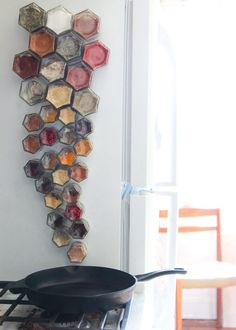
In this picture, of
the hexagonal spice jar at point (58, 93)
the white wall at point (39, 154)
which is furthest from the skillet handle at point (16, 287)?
the hexagonal spice jar at point (58, 93)

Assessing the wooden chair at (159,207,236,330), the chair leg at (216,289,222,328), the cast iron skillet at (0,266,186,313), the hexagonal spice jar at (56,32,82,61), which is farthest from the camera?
the chair leg at (216,289,222,328)

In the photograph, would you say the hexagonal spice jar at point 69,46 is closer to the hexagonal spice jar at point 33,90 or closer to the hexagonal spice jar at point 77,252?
the hexagonal spice jar at point 33,90

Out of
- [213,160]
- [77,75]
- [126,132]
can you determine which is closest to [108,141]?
[126,132]

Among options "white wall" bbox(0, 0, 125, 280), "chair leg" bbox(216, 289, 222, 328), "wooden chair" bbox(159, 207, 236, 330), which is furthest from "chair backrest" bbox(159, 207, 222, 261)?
"white wall" bbox(0, 0, 125, 280)

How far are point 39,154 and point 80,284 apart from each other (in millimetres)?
366

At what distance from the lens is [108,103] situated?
1229 mm

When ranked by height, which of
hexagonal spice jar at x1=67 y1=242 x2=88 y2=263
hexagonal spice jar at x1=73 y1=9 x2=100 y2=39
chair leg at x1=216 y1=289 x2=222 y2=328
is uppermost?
hexagonal spice jar at x1=73 y1=9 x2=100 y2=39

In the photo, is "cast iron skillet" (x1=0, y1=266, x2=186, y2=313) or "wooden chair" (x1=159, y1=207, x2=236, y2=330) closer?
"cast iron skillet" (x1=0, y1=266, x2=186, y2=313)

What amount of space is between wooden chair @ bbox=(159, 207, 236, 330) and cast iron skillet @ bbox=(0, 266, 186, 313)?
133cm

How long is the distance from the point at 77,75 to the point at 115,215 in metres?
0.39

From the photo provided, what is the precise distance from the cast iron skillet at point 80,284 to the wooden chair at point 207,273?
1.33 meters

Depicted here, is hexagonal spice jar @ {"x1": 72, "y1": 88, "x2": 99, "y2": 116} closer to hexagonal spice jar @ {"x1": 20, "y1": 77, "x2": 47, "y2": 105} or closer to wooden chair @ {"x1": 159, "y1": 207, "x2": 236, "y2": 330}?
hexagonal spice jar @ {"x1": 20, "y1": 77, "x2": 47, "y2": 105}

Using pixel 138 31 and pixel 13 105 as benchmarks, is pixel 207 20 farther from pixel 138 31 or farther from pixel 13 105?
pixel 13 105

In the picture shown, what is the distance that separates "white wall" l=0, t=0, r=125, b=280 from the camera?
123 centimetres
